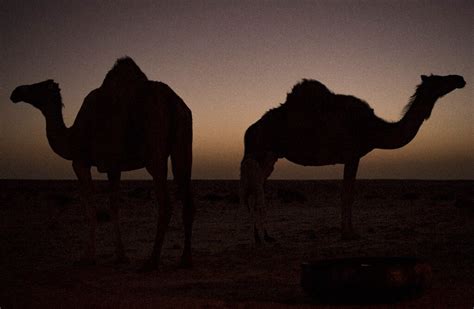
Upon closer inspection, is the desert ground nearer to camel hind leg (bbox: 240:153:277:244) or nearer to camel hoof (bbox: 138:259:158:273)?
camel hoof (bbox: 138:259:158:273)

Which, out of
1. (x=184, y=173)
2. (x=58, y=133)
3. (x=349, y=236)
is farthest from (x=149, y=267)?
(x=349, y=236)

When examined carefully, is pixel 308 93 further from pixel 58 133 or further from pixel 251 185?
pixel 58 133

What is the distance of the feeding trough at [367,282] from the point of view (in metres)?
5.00

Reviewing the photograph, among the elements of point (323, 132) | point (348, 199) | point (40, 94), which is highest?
point (40, 94)

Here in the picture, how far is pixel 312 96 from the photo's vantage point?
1280 centimetres

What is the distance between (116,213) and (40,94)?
231 cm

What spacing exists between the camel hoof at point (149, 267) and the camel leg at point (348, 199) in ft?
14.7

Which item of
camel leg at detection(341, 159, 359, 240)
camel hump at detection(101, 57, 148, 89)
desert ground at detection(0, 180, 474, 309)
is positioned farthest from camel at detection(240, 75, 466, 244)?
camel hump at detection(101, 57, 148, 89)

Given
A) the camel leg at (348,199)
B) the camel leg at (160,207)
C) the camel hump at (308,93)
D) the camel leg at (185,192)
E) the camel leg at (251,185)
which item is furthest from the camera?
the camel hump at (308,93)

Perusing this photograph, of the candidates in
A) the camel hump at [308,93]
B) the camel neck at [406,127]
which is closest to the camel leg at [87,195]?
the camel hump at [308,93]

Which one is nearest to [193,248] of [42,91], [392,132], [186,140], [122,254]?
[122,254]

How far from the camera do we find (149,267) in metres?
7.85

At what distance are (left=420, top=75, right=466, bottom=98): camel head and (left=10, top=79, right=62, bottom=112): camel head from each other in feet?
23.6

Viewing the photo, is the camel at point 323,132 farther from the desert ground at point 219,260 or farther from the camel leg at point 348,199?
the desert ground at point 219,260
